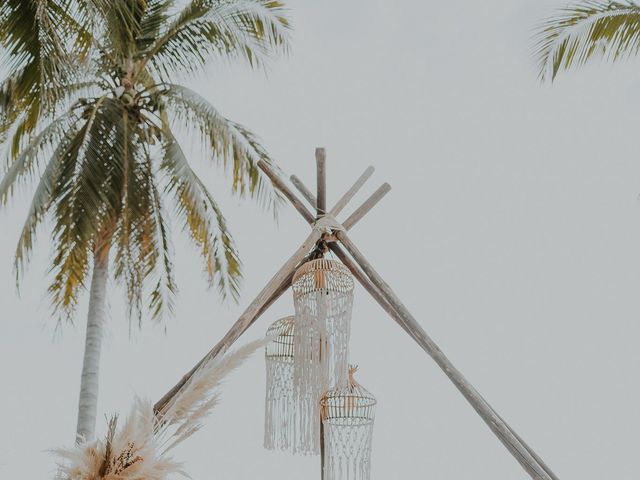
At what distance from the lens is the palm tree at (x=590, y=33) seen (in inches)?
170

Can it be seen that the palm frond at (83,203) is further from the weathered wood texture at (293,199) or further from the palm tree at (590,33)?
the palm tree at (590,33)

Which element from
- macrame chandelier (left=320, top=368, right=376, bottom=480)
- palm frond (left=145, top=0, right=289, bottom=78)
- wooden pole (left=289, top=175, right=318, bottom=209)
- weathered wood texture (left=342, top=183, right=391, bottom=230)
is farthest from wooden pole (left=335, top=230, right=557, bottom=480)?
palm frond (left=145, top=0, right=289, bottom=78)

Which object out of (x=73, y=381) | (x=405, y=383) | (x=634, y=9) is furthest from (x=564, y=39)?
(x=73, y=381)

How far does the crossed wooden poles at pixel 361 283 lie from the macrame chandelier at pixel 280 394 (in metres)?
0.17

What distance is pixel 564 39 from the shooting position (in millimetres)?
4512

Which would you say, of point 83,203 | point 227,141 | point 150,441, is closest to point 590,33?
point 227,141

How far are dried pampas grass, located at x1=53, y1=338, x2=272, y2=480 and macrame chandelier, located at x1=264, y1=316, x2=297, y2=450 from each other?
9.23 feet

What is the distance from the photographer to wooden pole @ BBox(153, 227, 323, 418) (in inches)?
140

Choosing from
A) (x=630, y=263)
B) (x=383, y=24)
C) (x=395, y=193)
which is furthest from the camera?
(x=383, y=24)

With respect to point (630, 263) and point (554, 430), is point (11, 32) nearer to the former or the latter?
point (554, 430)

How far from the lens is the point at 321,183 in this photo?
4.08 m

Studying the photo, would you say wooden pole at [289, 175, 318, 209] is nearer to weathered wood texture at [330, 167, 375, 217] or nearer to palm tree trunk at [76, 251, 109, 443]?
weathered wood texture at [330, 167, 375, 217]

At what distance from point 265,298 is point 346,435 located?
28.4 inches

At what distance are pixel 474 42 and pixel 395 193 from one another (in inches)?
65.8
